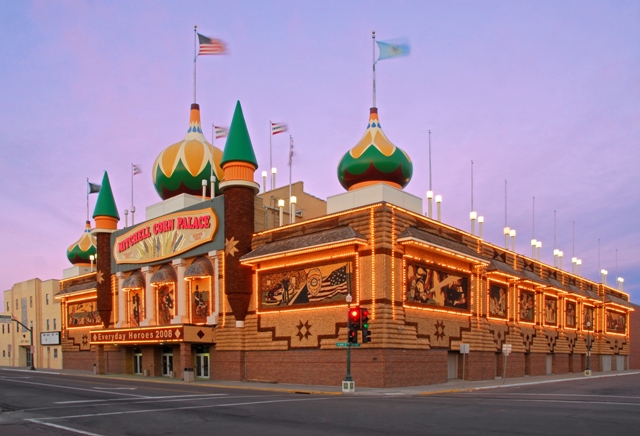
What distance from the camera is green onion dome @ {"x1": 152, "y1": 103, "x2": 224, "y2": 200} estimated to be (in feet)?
148

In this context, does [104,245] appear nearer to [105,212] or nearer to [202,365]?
[105,212]

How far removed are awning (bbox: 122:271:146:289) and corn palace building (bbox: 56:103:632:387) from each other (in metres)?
0.11

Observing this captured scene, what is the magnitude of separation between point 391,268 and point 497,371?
56.5ft

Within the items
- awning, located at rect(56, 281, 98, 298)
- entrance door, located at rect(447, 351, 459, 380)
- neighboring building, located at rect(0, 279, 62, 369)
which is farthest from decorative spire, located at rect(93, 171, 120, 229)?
entrance door, located at rect(447, 351, 459, 380)

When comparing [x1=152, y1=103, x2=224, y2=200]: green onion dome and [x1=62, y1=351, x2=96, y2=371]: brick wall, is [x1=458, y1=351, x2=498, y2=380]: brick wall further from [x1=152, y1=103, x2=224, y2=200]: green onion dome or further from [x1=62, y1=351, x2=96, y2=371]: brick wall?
[x1=62, y1=351, x2=96, y2=371]: brick wall

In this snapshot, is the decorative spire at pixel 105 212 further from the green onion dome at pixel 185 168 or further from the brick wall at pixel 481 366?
the brick wall at pixel 481 366

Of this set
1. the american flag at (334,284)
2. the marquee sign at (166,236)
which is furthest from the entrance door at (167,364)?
the american flag at (334,284)

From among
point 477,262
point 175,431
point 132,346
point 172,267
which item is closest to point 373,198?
point 477,262

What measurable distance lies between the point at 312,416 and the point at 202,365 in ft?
83.0

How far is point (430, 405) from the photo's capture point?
69.2 ft

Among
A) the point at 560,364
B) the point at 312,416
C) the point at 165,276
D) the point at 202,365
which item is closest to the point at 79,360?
the point at 165,276

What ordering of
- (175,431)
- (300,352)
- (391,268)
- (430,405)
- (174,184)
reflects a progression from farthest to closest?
1. (174,184)
2. (300,352)
3. (391,268)
4. (430,405)
5. (175,431)

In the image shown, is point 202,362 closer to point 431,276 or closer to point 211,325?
point 211,325

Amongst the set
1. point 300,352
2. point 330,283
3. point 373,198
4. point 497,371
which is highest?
point 373,198
